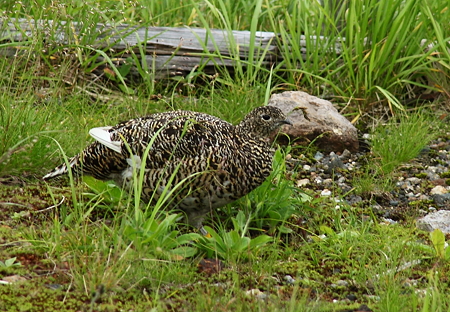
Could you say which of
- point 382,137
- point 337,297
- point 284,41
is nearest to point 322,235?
point 337,297

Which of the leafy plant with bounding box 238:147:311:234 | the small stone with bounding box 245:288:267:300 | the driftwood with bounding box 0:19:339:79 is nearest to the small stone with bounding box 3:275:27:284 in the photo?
the small stone with bounding box 245:288:267:300

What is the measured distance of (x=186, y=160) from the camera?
3.92 m

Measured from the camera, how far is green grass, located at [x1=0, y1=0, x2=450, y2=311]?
3121mm

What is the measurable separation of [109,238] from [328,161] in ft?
8.25

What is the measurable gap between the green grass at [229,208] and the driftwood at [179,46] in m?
0.11

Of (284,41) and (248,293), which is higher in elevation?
(284,41)

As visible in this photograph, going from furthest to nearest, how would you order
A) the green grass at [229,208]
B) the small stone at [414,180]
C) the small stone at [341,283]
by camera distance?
the small stone at [414,180] → the small stone at [341,283] → the green grass at [229,208]

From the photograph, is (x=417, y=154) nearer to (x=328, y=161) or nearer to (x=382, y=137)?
(x=382, y=137)

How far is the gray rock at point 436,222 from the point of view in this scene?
431 cm

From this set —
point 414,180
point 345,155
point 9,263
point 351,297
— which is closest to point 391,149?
point 414,180

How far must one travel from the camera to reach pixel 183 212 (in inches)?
165

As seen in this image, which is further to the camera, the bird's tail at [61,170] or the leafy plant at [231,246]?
the bird's tail at [61,170]

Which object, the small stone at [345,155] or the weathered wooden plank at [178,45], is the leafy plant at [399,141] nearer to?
the small stone at [345,155]

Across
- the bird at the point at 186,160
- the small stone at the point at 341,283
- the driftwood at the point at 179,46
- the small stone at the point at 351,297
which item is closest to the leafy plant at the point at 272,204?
the bird at the point at 186,160
